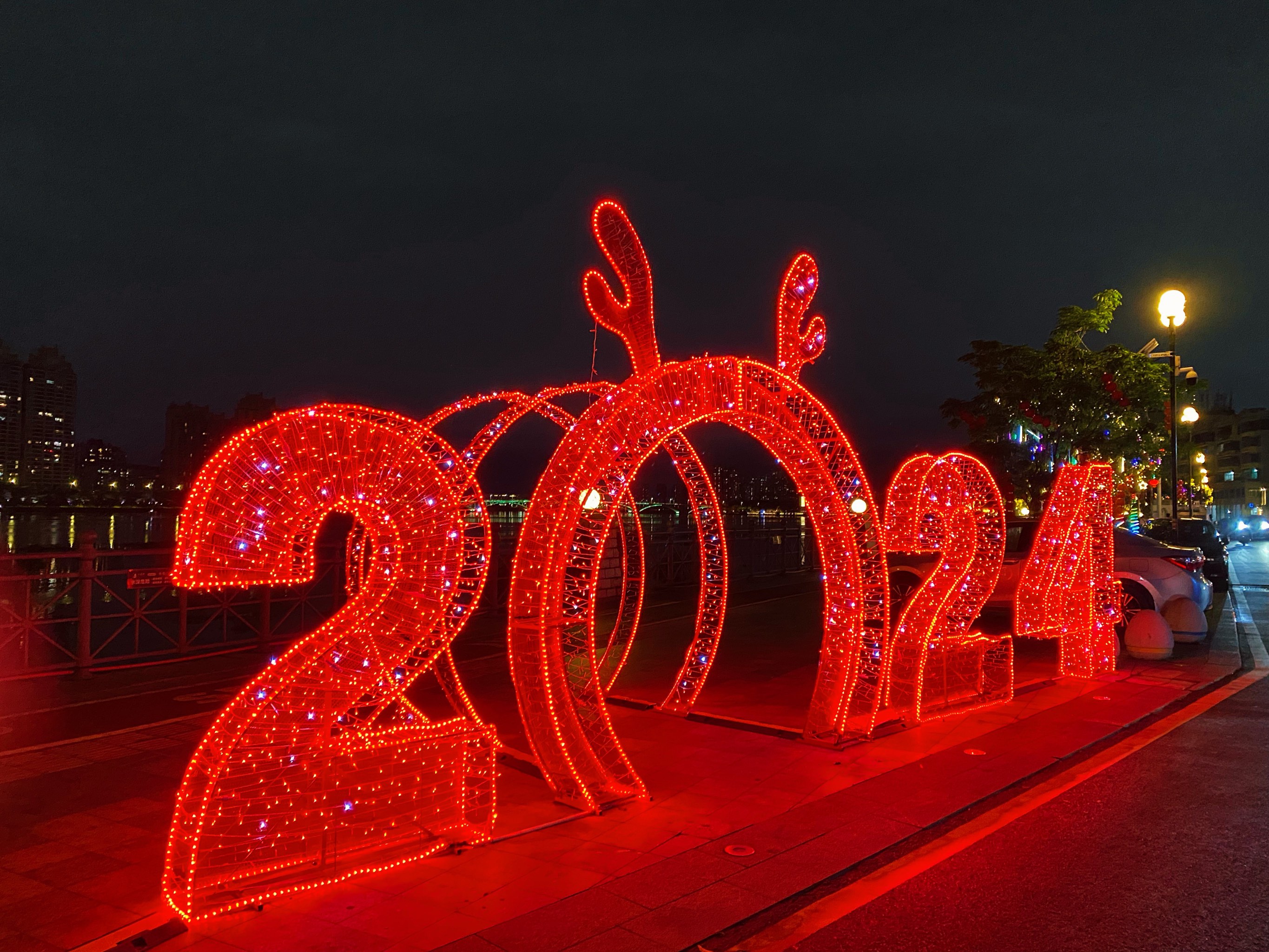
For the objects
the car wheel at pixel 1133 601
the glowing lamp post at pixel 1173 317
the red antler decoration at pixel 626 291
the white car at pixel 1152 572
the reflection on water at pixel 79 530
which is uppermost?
the glowing lamp post at pixel 1173 317

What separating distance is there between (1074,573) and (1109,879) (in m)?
5.92

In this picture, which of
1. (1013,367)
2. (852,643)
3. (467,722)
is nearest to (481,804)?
(467,722)

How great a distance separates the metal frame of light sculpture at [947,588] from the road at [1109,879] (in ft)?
5.52

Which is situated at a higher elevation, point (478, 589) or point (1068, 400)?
point (1068, 400)

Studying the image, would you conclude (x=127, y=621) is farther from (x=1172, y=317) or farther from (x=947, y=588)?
(x=1172, y=317)

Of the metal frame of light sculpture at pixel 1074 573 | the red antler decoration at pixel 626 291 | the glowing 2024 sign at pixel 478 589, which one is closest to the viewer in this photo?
the glowing 2024 sign at pixel 478 589

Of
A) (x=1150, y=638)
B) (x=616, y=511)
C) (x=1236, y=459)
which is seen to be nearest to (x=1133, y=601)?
(x=1150, y=638)

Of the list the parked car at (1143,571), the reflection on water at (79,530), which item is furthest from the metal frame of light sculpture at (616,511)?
the parked car at (1143,571)

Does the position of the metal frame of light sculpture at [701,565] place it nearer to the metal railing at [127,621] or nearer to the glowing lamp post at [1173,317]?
the metal railing at [127,621]

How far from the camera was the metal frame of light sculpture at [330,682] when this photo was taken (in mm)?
4027

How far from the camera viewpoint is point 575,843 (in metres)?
4.90

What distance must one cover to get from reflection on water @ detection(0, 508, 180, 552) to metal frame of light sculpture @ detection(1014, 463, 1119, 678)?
863 cm

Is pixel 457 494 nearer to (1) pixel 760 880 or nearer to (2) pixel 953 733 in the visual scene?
(1) pixel 760 880

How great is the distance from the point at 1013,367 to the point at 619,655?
12538 millimetres
